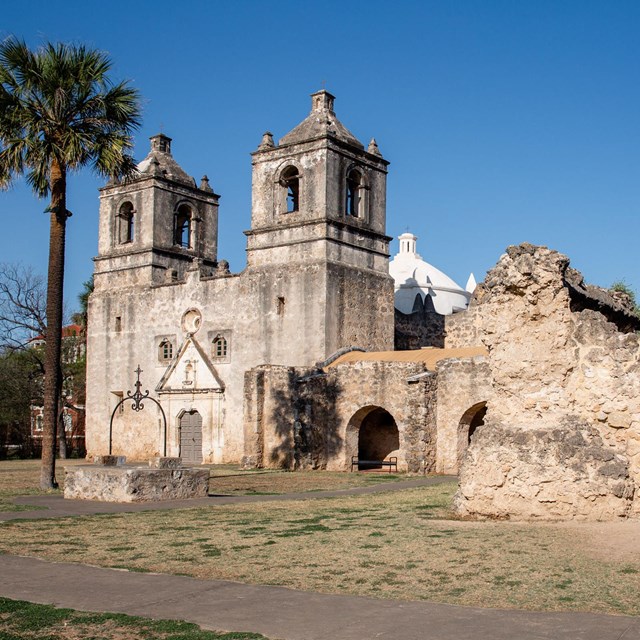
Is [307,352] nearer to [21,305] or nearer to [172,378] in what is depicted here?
[172,378]

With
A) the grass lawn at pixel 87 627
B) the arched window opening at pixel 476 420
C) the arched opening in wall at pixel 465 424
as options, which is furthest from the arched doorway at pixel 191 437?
the grass lawn at pixel 87 627

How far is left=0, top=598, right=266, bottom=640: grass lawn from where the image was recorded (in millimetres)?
5781

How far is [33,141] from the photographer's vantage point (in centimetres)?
1878

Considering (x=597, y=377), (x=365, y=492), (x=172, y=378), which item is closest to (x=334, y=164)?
(x=172, y=378)

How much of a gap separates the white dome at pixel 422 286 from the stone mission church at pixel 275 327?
6078 mm

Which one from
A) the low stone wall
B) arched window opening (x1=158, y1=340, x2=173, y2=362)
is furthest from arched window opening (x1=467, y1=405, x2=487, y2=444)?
arched window opening (x1=158, y1=340, x2=173, y2=362)

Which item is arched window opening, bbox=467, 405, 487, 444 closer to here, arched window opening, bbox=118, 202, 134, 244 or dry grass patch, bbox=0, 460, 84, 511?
dry grass patch, bbox=0, 460, 84, 511

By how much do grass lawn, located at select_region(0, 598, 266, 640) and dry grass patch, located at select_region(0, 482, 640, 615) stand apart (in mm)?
1556

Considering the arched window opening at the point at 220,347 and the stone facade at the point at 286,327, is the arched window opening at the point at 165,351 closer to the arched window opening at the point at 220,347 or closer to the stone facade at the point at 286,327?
the stone facade at the point at 286,327

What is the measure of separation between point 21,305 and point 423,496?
98.2ft

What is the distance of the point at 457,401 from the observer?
2425cm

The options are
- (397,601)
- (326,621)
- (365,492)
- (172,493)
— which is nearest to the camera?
(326,621)

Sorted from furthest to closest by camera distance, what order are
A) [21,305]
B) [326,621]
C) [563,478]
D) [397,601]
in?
[21,305]
[563,478]
[397,601]
[326,621]

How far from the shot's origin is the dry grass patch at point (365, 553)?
714cm
